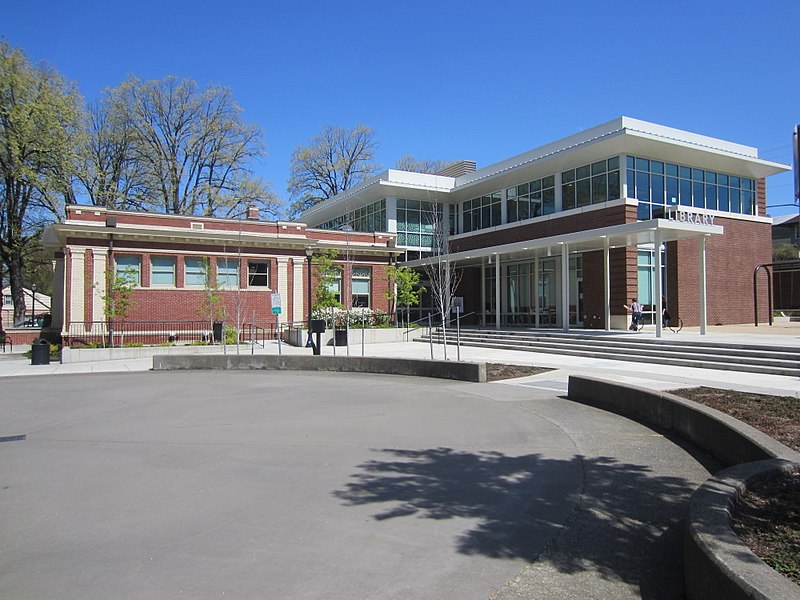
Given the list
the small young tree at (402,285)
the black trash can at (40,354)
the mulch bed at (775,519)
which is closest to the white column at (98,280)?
the black trash can at (40,354)

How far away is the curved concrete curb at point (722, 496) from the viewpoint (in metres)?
2.94

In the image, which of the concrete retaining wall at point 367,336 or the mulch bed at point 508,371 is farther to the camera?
the concrete retaining wall at point 367,336

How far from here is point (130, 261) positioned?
29.2m

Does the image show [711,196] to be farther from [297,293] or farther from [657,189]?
[297,293]

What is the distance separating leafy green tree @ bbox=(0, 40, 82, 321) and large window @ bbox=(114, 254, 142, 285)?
12.5m

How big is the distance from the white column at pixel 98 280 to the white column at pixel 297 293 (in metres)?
9.33

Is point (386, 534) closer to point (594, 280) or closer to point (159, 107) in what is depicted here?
point (594, 280)

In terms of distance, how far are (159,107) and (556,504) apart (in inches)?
1900

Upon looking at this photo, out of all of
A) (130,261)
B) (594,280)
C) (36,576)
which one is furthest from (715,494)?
(130,261)

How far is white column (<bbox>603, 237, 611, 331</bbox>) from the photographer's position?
25.5 meters

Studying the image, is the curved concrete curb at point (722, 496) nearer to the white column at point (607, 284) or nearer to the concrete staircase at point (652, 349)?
the concrete staircase at point (652, 349)

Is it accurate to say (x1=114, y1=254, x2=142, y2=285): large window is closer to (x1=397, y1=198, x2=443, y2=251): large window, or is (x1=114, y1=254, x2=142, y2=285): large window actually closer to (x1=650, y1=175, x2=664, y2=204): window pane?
(x1=397, y1=198, x2=443, y2=251): large window

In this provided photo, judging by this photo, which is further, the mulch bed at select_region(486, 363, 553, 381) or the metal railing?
the metal railing

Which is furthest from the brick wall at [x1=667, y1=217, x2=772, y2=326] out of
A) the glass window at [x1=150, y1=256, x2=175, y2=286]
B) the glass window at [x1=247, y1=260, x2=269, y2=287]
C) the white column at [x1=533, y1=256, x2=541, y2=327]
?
the glass window at [x1=150, y1=256, x2=175, y2=286]
